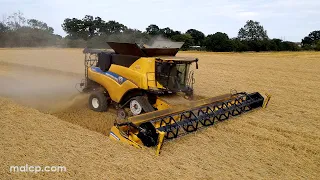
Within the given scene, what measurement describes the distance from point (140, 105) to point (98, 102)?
78.5 inches

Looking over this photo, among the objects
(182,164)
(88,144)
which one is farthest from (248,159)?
(88,144)

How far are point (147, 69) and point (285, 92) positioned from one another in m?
8.27

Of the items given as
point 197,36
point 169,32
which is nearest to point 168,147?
point 169,32

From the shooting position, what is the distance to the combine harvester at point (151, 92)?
7242mm

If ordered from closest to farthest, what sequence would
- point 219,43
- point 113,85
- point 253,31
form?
point 113,85 < point 219,43 < point 253,31

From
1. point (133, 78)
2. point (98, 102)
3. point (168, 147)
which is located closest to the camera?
point (168, 147)

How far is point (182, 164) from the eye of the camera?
5707 mm

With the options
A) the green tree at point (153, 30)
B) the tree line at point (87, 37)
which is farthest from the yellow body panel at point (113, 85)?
the green tree at point (153, 30)

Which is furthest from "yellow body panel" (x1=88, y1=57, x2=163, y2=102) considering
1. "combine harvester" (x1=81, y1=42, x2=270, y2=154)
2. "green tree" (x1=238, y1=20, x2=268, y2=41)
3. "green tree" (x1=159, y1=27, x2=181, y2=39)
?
"green tree" (x1=238, y1=20, x2=268, y2=41)

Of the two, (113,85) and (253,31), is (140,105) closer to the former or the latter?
(113,85)

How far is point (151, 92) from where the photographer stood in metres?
8.11

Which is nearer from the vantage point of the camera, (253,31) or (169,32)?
(169,32)

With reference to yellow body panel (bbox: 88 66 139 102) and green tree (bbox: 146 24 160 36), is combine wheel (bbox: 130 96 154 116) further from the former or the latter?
green tree (bbox: 146 24 160 36)

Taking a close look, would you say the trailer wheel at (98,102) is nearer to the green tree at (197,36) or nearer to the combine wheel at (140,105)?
the combine wheel at (140,105)
